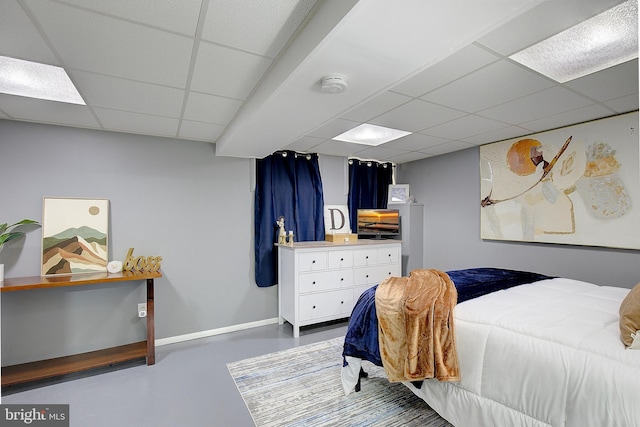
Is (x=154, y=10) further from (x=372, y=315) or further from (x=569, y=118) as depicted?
(x=569, y=118)

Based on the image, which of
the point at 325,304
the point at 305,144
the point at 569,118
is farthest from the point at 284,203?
the point at 569,118

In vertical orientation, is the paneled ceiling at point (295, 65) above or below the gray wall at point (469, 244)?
above

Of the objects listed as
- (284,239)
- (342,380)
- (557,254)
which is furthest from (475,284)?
(284,239)

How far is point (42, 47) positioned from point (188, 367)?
2.59 meters

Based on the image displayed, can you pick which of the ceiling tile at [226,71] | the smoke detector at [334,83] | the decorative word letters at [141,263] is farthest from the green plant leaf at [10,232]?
the smoke detector at [334,83]

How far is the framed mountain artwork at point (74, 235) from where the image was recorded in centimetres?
273

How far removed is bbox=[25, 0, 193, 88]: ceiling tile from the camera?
134 cm

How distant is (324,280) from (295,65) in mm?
2556

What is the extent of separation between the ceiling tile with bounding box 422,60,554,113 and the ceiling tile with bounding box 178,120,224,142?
2000 mm

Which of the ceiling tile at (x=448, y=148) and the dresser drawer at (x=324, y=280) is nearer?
the dresser drawer at (x=324, y=280)

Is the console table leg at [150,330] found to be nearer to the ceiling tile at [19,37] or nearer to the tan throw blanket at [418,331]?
the ceiling tile at [19,37]

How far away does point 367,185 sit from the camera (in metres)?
4.62

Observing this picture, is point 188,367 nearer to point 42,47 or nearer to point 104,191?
point 104,191

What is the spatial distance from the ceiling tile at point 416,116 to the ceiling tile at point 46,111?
8.49 ft
